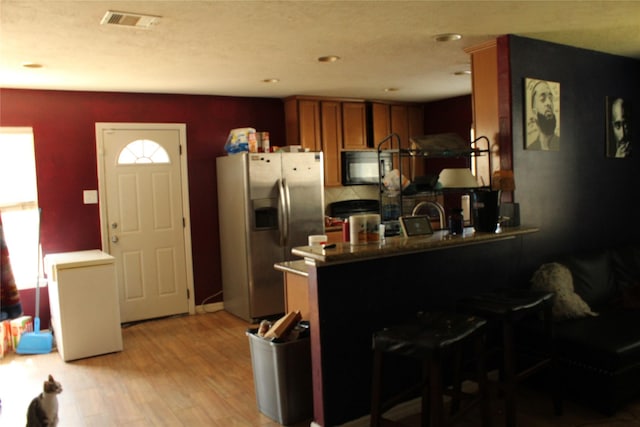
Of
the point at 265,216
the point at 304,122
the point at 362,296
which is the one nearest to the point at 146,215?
the point at 265,216

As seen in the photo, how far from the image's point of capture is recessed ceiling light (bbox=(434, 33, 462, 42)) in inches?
137

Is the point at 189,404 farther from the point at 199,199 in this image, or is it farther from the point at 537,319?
the point at 199,199

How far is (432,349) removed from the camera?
2270 millimetres

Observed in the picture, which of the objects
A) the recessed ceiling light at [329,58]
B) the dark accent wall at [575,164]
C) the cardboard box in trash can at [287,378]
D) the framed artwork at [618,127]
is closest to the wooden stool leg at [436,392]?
the cardboard box in trash can at [287,378]

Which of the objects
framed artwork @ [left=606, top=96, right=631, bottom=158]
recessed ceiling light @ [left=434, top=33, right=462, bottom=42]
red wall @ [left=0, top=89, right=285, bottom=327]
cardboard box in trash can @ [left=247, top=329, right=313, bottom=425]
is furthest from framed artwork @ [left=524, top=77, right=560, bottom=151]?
red wall @ [left=0, top=89, right=285, bottom=327]

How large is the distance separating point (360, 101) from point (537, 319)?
375 cm

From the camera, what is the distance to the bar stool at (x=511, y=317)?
8.86ft

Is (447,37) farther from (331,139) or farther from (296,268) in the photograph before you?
(331,139)

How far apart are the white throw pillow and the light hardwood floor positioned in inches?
21.2

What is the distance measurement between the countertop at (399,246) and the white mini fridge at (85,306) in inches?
84.7

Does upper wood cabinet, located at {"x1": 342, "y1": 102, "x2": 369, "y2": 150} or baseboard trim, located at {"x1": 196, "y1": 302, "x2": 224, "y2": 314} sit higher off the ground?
upper wood cabinet, located at {"x1": 342, "y1": 102, "x2": 369, "y2": 150}

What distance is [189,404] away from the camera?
3.37m

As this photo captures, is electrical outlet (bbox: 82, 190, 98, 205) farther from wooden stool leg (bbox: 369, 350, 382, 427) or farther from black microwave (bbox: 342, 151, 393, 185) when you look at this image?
wooden stool leg (bbox: 369, 350, 382, 427)

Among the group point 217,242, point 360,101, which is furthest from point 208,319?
point 360,101
